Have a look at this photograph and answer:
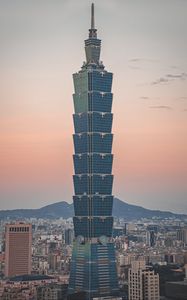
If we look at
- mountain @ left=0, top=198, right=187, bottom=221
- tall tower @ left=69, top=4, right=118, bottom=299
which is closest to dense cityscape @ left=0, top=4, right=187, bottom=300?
tall tower @ left=69, top=4, right=118, bottom=299

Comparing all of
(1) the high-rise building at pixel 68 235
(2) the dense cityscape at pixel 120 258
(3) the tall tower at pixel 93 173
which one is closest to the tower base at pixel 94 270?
(3) the tall tower at pixel 93 173

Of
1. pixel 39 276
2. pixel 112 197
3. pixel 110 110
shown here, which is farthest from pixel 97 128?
pixel 39 276

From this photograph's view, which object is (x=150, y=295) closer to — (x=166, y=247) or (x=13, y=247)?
(x=13, y=247)

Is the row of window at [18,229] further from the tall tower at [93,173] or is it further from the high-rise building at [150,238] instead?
the high-rise building at [150,238]

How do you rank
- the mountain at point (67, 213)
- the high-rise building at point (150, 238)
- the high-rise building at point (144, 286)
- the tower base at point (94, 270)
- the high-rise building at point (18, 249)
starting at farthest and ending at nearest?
1. the high-rise building at point (150, 238)
2. the mountain at point (67, 213)
3. the high-rise building at point (18, 249)
4. the tower base at point (94, 270)
5. the high-rise building at point (144, 286)

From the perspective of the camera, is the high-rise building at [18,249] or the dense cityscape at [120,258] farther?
the high-rise building at [18,249]

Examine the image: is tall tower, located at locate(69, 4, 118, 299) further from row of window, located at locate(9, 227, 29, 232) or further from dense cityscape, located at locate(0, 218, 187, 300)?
row of window, located at locate(9, 227, 29, 232)

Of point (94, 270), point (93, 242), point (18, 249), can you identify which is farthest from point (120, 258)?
point (94, 270)

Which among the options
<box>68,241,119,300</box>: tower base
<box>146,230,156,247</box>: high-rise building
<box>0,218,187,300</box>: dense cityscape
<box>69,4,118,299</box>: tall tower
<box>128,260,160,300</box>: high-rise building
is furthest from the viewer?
<box>146,230,156,247</box>: high-rise building
